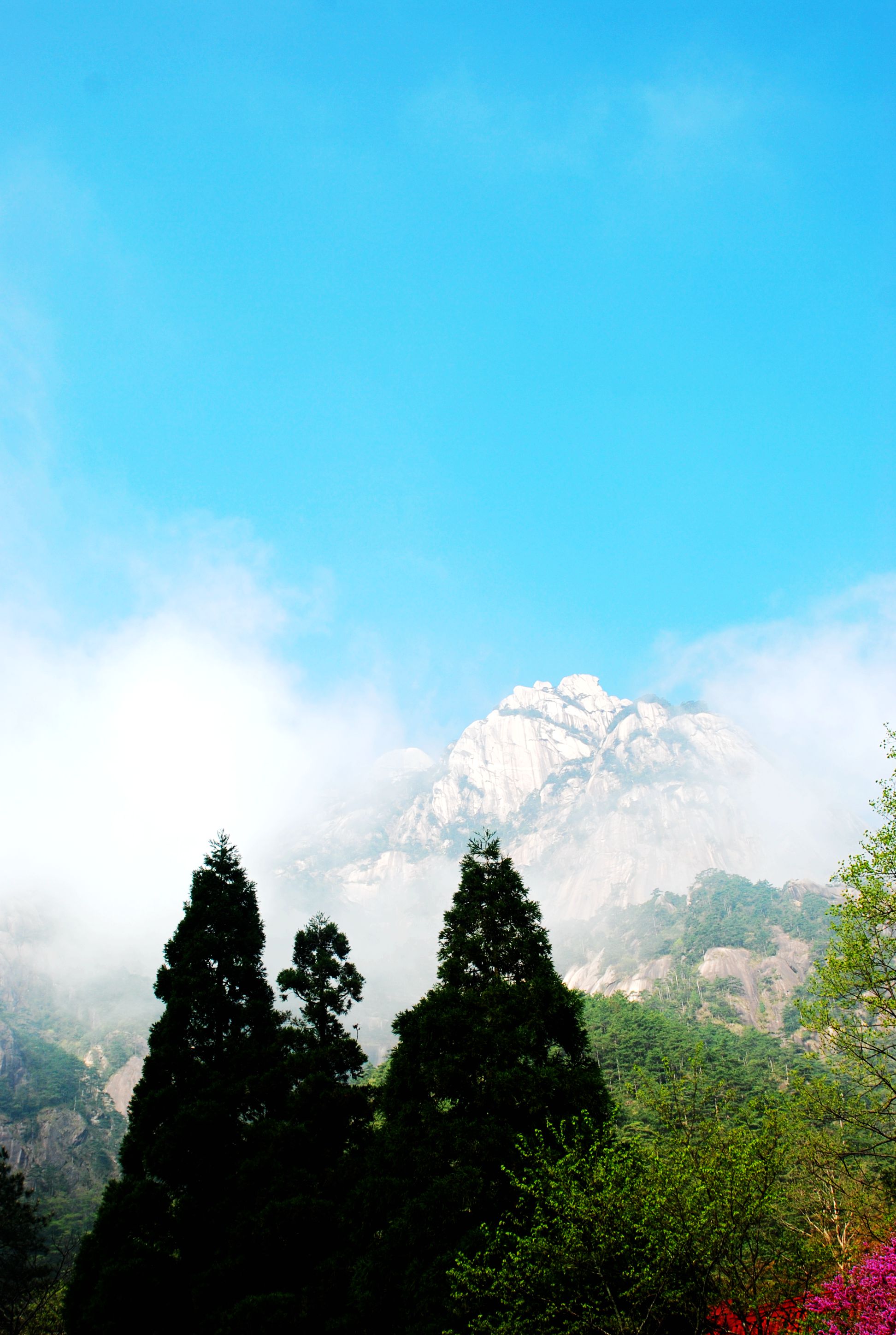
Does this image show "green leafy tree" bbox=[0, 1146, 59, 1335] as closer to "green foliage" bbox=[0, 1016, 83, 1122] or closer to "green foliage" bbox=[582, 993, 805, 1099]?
"green foliage" bbox=[582, 993, 805, 1099]

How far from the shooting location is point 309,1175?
19.0 metres

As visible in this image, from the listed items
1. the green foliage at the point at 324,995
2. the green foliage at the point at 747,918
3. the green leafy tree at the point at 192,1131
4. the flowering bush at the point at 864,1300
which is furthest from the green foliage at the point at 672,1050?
the green foliage at the point at 747,918

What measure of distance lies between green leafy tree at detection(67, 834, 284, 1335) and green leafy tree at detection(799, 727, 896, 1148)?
15.3 meters

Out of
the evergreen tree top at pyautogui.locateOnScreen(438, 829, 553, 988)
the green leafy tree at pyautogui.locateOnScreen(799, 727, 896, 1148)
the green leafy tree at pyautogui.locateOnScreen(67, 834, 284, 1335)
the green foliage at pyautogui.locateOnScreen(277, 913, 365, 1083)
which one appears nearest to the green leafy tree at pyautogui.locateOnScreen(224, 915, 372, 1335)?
the green foliage at pyautogui.locateOnScreen(277, 913, 365, 1083)

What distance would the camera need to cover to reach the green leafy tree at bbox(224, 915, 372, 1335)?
16.5m

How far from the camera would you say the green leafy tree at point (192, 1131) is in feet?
57.4

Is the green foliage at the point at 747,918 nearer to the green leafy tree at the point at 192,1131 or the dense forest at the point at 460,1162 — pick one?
the dense forest at the point at 460,1162

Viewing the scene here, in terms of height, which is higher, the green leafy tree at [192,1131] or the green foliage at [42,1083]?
the green foliage at [42,1083]

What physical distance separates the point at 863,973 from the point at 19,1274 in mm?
37091

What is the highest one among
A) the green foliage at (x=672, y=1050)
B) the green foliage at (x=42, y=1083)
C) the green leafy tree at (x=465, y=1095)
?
the green foliage at (x=42, y=1083)

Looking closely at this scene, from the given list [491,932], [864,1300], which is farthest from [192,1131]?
[864,1300]

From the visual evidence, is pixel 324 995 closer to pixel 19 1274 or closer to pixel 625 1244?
pixel 625 1244

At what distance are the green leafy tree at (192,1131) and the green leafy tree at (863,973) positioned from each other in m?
15.3

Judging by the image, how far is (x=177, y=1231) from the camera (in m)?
19.0
